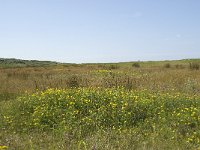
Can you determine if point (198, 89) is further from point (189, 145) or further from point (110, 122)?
point (189, 145)

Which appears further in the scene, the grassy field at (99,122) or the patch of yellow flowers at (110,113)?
the patch of yellow flowers at (110,113)

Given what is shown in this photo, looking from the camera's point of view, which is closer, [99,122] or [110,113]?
[99,122]

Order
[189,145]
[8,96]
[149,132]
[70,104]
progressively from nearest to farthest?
[189,145], [149,132], [70,104], [8,96]

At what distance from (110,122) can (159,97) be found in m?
2.45

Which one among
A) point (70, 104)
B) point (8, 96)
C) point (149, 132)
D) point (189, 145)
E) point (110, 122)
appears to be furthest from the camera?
point (8, 96)

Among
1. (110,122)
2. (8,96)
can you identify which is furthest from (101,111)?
(8,96)

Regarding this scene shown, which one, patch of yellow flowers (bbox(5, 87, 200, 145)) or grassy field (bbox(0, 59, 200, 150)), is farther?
patch of yellow flowers (bbox(5, 87, 200, 145))

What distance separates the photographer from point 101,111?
33.1ft

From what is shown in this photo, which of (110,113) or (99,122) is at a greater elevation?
(110,113)

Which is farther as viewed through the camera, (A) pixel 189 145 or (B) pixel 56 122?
(B) pixel 56 122

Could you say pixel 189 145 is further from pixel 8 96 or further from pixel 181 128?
pixel 8 96

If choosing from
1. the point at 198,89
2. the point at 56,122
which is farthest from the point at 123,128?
the point at 198,89

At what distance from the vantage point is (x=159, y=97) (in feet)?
37.4

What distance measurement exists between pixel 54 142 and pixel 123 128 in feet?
6.38
